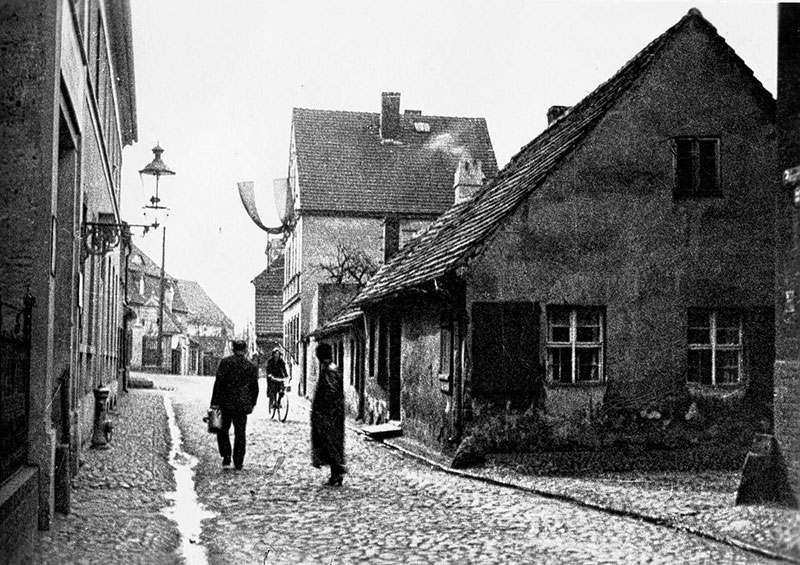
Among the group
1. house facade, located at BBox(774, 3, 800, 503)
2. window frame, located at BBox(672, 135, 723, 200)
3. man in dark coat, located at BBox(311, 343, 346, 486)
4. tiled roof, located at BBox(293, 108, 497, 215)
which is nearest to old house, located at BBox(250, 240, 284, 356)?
tiled roof, located at BBox(293, 108, 497, 215)

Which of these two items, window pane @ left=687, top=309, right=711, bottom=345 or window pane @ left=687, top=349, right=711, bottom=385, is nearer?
window pane @ left=687, top=349, right=711, bottom=385

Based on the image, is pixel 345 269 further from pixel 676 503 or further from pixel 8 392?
pixel 8 392

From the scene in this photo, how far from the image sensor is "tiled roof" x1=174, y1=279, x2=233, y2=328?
85812mm

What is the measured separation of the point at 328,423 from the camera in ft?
40.9

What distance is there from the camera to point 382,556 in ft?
25.7

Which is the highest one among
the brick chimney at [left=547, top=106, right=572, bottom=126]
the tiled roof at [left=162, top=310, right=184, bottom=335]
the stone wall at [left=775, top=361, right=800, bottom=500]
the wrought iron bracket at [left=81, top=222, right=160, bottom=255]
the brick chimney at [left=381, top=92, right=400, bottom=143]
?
the brick chimney at [left=381, top=92, right=400, bottom=143]

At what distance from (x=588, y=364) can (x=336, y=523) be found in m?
6.92

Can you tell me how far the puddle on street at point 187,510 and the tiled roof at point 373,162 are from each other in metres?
16.6

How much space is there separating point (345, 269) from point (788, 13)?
78.1 feet

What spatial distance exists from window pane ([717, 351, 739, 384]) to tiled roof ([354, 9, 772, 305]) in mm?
3935

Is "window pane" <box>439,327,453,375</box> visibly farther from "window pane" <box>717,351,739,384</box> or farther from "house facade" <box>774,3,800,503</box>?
"house facade" <box>774,3,800,503</box>

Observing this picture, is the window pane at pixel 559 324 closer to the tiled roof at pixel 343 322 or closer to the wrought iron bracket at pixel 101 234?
the wrought iron bracket at pixel 101 234

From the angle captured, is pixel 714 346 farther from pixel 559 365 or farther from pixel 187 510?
pixel 187 510

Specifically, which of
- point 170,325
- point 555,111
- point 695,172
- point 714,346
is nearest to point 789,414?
point 714,346
